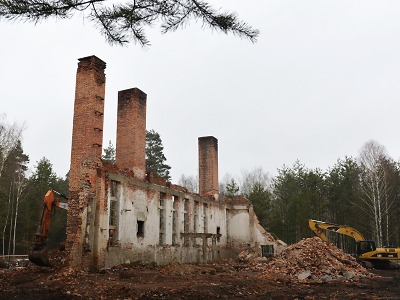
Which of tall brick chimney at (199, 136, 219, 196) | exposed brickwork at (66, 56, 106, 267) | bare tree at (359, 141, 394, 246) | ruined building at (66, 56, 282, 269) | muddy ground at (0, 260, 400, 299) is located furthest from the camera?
bare tree at (359, 141, 394, 246)

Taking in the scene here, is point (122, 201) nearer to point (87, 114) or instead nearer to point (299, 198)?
point (87, 114)

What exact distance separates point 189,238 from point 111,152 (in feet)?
87.3

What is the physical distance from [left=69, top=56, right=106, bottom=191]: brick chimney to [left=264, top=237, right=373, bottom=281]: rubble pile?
27.8ft

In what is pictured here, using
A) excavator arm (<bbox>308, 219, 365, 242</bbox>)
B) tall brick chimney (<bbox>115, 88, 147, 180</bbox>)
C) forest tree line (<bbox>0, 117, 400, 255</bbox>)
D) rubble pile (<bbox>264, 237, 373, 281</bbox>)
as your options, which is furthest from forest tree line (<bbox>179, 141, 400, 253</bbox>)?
tall brick chimney (<bbox>115, 88, 147, 180</bbox>)

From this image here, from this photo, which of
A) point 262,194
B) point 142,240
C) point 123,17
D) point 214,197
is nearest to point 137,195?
point 142,240

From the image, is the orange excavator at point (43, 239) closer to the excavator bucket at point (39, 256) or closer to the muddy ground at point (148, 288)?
the excavator bucket at point (39, 256)

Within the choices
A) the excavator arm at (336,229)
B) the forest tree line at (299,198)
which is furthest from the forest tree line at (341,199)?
the excavator arm at (336,229)

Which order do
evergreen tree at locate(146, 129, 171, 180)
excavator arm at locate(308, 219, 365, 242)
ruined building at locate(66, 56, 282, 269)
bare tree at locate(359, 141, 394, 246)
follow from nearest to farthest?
ruined building at locate(66, 56, 282, 269), excavator arm at locate(308, 219, 365, 242), bare tree at locate(359, 141, 394, 246), evergreen tree at locate(146, 129, 171, 180)

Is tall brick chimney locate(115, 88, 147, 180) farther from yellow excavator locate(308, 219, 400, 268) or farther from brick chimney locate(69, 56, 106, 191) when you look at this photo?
yellow excavator locate(308, 219, 400, 268)

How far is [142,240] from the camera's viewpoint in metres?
16.3

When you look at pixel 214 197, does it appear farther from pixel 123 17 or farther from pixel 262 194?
pixel 123 17

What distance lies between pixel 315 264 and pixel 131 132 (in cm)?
967

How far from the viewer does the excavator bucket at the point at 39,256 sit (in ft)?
41.6

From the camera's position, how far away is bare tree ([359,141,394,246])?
3066 cm
